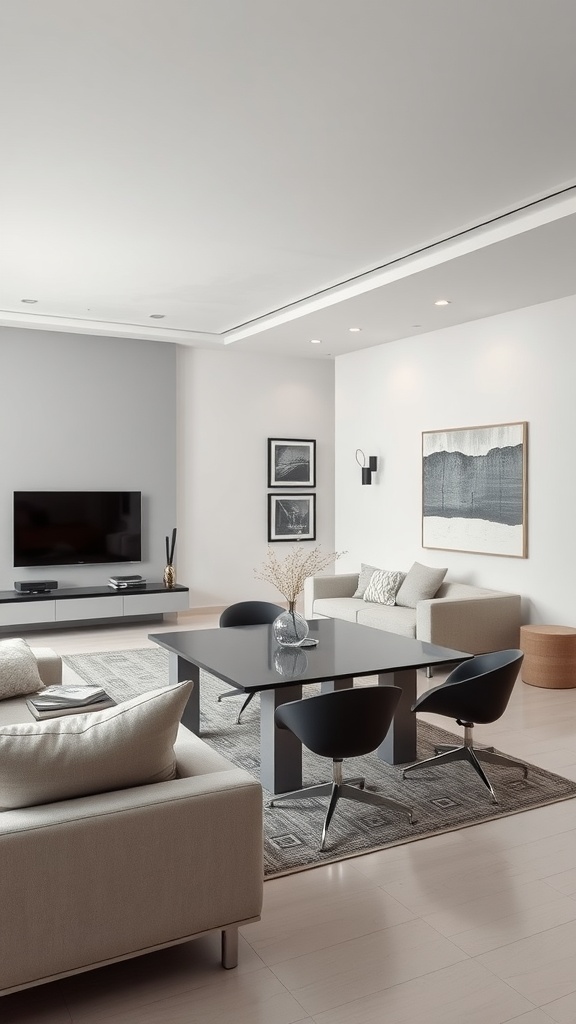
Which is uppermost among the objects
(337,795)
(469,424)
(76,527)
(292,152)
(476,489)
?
(292,152)

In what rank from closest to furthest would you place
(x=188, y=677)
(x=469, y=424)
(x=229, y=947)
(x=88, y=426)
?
(x=229, y=947) → (x=188, y=677) → (x=469, y=424) → (x=88, y=426)

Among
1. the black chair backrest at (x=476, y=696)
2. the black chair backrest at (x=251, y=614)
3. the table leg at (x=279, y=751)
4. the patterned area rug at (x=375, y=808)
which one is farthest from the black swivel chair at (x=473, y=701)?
the black chair backrest at (x=251, y=614)

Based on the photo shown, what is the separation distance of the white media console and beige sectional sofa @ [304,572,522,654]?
1.95 meters

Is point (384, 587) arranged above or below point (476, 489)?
below

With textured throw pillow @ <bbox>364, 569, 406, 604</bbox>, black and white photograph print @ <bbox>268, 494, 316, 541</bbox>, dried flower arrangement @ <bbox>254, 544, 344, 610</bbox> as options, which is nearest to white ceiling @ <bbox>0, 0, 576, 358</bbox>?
textured throw pillow @ <bbox>364, 569, 406, 604</bbox>

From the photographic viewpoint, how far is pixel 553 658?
18.1 feet

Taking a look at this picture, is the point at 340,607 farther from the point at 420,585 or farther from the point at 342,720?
the point at 342,720

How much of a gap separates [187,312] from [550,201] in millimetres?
3582

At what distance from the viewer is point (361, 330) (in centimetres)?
723

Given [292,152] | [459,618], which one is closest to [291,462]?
[459,618]

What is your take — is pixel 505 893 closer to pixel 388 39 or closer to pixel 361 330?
pixel 388 39

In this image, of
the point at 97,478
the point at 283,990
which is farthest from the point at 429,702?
the point at 97,478

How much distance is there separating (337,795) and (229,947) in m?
1.02

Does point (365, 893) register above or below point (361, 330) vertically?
below
